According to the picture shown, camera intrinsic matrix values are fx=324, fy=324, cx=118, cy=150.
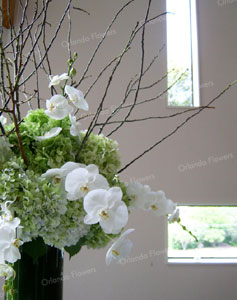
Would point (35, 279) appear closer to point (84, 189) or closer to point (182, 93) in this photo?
point (84, 189)

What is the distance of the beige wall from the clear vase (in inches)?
84.4

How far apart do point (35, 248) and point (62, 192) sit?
0.13m

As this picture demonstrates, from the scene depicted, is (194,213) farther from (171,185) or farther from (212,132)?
(212,132)

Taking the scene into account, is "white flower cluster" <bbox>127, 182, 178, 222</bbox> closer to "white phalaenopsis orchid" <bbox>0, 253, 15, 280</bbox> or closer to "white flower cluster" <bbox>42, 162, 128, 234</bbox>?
"white flower cluster" <bbox>42, 162, 128, 234</bbox>

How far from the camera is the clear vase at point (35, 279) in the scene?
0.62 meters

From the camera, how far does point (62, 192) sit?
1.83ft

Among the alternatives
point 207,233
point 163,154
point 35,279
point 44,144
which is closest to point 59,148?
point 44,144

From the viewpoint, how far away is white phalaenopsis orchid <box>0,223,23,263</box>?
0.50 meters

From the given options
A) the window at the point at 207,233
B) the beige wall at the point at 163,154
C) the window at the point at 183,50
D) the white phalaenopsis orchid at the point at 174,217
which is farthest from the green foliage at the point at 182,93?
the white phalaenopsis orchid at the point at 174,217

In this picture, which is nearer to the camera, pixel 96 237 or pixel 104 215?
pixel 104 215

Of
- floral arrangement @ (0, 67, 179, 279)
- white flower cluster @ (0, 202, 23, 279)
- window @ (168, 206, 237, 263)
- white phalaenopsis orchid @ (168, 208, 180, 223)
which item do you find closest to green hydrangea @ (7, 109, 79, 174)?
floral arrangement @ (0, 67, 179, 279)

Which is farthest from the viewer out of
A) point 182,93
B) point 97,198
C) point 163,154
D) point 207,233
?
point 182,93

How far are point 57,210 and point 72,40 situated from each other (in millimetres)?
2712

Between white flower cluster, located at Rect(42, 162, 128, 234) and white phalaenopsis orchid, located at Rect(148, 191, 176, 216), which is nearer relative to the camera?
white flower cluster, located at Rect(42, 162, 128, 234)
